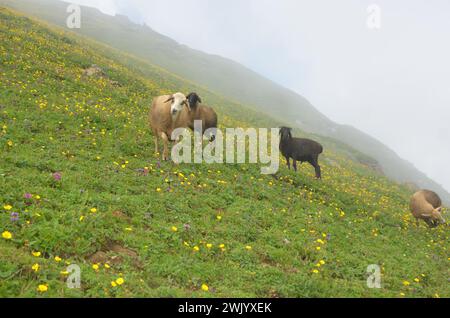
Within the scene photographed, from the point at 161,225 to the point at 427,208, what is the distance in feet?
47.3

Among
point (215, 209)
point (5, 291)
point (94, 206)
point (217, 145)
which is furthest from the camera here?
point (217, 145)

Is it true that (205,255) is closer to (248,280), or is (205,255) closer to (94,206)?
(248,280)

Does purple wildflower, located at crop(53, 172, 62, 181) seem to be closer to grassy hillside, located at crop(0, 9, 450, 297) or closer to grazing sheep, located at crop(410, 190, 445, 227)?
grassy hillside, located at crop(0, 9, 450, 297)

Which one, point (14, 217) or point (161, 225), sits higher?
point (14, 217)

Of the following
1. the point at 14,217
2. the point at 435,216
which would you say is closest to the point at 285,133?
the point at 435,216

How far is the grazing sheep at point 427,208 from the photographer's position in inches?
689

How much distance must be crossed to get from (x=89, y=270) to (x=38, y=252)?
1062mm

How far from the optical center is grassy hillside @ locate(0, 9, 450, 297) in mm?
7402

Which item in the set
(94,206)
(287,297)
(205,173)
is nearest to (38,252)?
(94,206)

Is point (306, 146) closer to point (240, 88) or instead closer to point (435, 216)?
point (435, 216)

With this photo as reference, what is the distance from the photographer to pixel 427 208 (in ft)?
58.3

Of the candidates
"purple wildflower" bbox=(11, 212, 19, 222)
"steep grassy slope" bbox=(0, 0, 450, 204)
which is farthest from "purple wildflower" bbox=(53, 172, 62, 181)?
"steep grassy slope" bbox=(0, 0, 450, 204)

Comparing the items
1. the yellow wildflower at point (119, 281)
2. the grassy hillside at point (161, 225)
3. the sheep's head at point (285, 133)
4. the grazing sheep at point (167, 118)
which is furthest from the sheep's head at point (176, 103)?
the yellow wildflower at point (119, 281)
